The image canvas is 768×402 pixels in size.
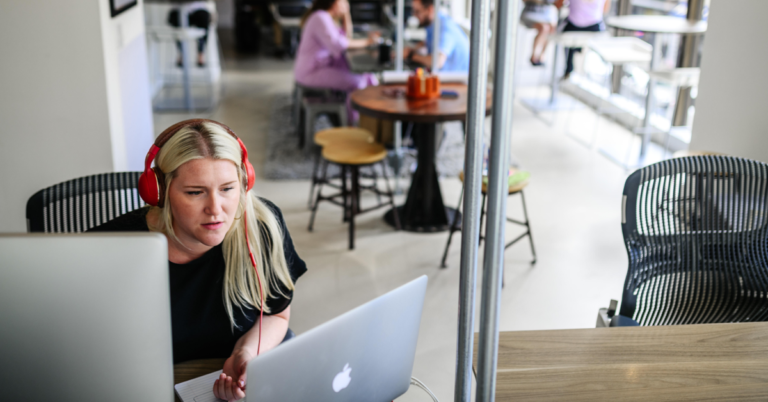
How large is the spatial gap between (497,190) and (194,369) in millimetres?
874

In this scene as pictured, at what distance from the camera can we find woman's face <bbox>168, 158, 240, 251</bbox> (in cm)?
130

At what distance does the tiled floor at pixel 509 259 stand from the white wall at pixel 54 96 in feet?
3.89

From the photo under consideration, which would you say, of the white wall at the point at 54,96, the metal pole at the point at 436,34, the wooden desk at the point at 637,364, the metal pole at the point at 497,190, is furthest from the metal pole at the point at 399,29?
the metal pole at the point at 497,190

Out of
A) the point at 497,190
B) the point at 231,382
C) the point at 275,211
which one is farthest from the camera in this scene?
the point at 275,211

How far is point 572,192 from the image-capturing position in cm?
433

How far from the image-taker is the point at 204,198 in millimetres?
1312

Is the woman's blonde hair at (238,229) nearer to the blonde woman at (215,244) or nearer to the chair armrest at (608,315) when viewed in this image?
the blonde woman at (215,244)

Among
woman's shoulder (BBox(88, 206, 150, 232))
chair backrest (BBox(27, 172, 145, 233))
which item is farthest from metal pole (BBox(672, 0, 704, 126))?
woman's shoulder (BBox(88, 206, 150, 232))

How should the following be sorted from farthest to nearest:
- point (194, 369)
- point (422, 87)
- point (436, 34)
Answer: point (436, 34), point (422, 87), point (194, 369)

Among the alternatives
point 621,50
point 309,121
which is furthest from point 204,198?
point 621,50

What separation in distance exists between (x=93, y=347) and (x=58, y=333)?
46 mm

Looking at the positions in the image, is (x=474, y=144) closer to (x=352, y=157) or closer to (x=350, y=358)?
(x=350, y=358)

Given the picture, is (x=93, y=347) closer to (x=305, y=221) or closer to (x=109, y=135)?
(x=109, y=135)

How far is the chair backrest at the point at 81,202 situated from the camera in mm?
1654
